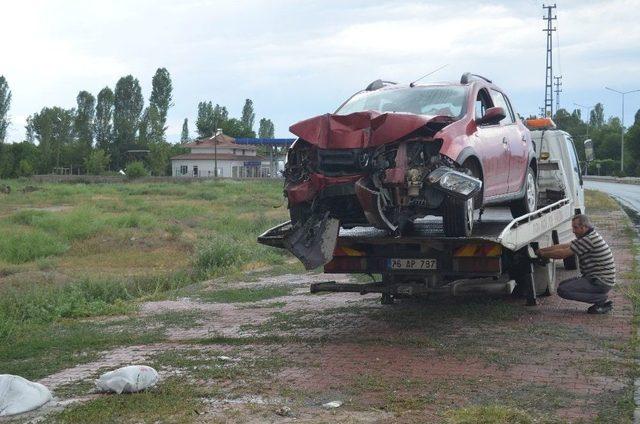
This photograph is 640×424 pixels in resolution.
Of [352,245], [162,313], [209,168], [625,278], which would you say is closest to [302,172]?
[352,245]

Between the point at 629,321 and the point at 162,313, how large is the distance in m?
5.99

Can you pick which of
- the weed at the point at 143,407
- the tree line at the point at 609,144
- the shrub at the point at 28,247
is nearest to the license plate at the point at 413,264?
the weed at the point at 143,407

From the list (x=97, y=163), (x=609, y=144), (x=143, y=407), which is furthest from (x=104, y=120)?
(x=143, y=407)

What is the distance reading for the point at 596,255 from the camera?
10.5m

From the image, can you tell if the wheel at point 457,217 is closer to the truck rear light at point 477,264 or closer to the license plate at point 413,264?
the truck rear light at point 477,264

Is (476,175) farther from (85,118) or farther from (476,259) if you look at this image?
(85,118)

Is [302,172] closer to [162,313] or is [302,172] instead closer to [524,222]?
[524,222]

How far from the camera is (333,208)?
360 inches

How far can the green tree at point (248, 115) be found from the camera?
5476 inches

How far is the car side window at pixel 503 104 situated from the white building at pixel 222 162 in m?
93.9

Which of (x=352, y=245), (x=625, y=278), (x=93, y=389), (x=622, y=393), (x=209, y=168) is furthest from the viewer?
(x=209, y=168)

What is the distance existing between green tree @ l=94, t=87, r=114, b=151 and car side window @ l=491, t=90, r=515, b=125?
108m

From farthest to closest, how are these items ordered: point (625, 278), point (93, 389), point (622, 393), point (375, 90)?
point (625, 278) < point (375, 90) < point (93, 389) < point (622, 393)

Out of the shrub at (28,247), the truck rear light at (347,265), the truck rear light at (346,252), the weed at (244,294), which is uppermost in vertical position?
A: the truck rear light at (346,252)
